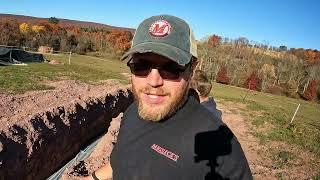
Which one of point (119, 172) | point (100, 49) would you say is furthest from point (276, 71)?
point (119, 172)

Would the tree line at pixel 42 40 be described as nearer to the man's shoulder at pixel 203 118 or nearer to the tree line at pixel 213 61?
the tree line at pixel 213 61

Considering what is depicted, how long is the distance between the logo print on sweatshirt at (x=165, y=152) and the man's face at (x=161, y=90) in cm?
15

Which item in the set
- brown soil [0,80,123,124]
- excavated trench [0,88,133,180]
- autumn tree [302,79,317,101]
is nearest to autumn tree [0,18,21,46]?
brown soil [0,80,123,124]

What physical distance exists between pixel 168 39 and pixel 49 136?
796 cm

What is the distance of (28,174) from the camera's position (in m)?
8.12

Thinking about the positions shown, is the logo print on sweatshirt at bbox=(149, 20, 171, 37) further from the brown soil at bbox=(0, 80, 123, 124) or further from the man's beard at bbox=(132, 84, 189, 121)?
the brown soil at bbox=(0, 80, 123, 124)

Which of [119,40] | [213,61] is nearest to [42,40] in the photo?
[119,40]

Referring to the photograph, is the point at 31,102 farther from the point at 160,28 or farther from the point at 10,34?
the point at 10,34

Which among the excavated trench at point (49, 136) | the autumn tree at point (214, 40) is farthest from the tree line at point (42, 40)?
the autumn tree at point (214, 40)

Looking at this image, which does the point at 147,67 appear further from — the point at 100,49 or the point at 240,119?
the point at 100,49

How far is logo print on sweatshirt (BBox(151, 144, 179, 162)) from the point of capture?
1.80m

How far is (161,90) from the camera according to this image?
75.4 inches

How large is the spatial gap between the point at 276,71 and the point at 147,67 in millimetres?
73932

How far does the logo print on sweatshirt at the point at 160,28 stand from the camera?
1832mm
